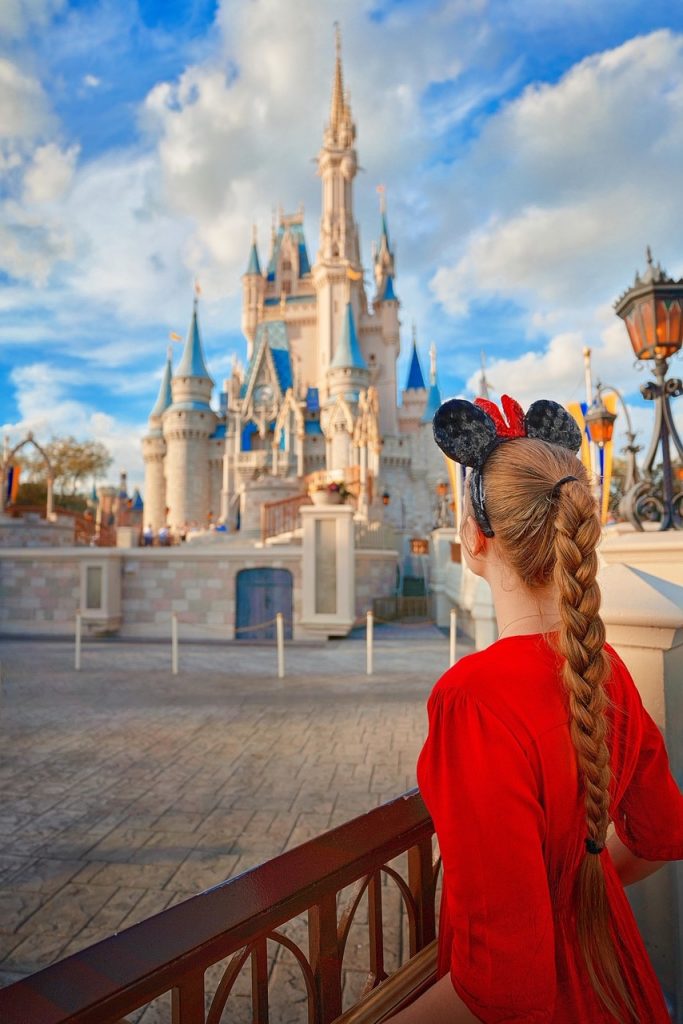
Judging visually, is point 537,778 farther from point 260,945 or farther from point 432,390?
point 432,390

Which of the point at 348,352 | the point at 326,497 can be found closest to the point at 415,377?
the point at 348,352

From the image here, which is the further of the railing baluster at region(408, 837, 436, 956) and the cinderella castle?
the cinderella castle

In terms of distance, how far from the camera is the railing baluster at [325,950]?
1.40 m

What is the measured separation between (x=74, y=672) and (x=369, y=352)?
43.9 meters

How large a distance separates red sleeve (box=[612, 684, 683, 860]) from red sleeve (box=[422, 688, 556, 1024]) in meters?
0.42

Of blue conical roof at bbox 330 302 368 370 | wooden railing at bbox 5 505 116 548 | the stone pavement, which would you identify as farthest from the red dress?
blue conical roof at bbox 330 302 368 370

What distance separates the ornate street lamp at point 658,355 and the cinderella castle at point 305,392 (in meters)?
33.5

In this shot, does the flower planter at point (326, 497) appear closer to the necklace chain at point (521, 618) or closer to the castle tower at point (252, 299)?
the necklace chain at point (521, 618)

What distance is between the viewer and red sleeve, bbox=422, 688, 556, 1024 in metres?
0.87

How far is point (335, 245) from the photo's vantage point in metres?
47.2

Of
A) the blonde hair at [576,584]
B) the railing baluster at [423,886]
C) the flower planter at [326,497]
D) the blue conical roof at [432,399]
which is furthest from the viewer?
the blue conical roof at [432,399]

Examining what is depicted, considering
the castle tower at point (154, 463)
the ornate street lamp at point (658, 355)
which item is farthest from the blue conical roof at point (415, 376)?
the ornate street lamp at point (658, 355)

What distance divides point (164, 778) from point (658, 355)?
16.2 ft

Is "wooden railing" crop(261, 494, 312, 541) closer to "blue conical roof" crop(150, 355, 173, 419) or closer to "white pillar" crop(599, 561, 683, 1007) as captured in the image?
"white pillar" crop(599, 561, 683, 1007)
